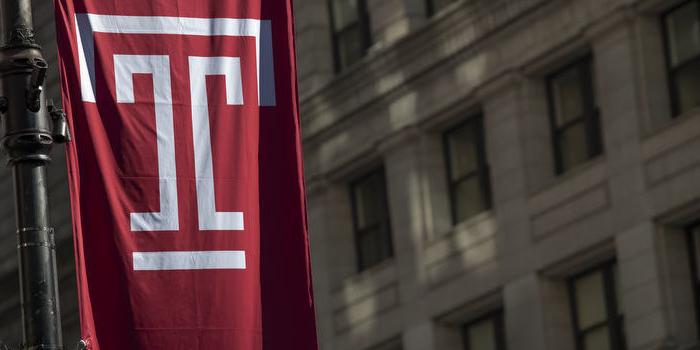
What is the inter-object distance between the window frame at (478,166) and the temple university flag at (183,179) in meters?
24.3

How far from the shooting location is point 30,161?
39.9 ft

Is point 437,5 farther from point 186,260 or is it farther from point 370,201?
point 186,260

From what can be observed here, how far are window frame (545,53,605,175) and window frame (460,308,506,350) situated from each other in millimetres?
3003

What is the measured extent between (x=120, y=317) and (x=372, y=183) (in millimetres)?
28464

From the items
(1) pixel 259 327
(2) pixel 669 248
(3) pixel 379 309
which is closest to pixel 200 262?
(1) pixel 259 327

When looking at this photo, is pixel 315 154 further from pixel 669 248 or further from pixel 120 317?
pixel 120 317

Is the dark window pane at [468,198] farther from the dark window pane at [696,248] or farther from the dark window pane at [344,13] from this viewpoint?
the dark window pane at [696,248]

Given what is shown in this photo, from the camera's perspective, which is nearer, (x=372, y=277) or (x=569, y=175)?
(x=569, y=175)

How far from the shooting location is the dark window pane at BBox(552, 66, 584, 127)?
3553 centimetres

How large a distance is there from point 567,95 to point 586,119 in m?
0.80

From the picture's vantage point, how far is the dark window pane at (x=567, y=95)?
35.5m

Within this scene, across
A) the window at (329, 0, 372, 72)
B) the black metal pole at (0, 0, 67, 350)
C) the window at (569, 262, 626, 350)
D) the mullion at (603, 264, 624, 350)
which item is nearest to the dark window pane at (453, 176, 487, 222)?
the window at (569, 262, 626, 350)

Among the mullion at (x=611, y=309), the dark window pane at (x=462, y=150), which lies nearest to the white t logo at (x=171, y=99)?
the mullion at (x=611, y=309)

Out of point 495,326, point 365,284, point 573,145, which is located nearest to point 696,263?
point 573,145
